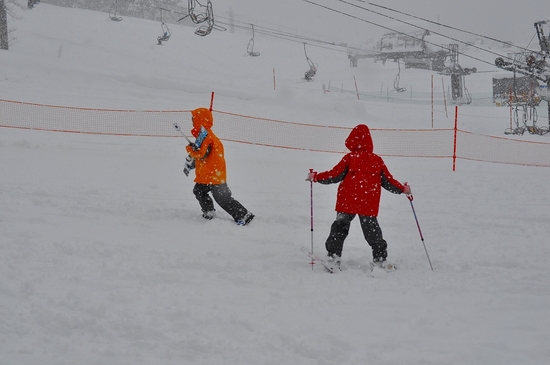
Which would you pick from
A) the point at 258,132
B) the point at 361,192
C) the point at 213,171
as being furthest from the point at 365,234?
the point at 258,132

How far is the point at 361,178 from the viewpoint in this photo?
5676 millimetres

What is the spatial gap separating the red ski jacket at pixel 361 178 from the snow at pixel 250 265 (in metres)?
0.75

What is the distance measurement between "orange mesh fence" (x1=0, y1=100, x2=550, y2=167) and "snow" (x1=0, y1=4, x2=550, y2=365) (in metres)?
0.88

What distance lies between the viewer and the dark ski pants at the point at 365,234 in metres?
5.69

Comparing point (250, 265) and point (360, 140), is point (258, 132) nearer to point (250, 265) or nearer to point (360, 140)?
point (360, 140)

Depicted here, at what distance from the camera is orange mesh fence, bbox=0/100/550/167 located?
49.5ft

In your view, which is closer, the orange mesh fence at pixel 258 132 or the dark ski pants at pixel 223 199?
the dark ski pants at pixel 223 199

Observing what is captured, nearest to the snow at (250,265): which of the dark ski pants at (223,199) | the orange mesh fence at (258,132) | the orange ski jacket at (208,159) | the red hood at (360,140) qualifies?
the dark ski pants at (223,199)

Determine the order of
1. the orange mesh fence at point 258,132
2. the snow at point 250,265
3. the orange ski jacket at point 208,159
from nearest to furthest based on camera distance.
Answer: the snow at point 250,265 → the orange ski jacket at point 208,159 → the orange mesh fence at point 258,132

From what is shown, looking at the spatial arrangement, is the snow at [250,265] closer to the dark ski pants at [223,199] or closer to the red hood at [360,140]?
the dark ski pants at [223,199]

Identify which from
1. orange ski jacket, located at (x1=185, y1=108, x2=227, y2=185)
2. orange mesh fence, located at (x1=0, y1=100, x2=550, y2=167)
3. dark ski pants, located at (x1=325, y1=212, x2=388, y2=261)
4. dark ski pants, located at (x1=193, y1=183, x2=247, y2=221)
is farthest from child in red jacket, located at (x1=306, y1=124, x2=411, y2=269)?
orange mesh fence, located at (x1=0, y1=100, x2=550, y2=167)

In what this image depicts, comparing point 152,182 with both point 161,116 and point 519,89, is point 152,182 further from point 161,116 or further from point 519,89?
point 519,89

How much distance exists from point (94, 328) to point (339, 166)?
10.3ft

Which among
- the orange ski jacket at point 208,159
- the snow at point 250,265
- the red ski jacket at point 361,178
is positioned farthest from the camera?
the orange ski jacket at point 208,159
